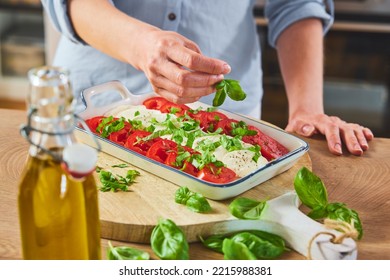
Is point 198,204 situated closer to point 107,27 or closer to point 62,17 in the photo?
point 107,27

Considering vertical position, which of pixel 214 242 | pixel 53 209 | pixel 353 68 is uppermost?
pixel 53 209

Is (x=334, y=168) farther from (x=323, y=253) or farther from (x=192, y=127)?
(x=323, y=253)

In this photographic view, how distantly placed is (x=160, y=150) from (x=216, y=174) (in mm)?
139

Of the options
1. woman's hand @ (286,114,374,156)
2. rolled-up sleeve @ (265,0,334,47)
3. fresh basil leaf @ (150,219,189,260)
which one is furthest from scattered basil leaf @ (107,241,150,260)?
rolled-up sleeve @ (265,0,334,47)

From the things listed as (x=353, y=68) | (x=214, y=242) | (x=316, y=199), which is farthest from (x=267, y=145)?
(x=353, y=68)

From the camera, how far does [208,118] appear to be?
139 centimetres

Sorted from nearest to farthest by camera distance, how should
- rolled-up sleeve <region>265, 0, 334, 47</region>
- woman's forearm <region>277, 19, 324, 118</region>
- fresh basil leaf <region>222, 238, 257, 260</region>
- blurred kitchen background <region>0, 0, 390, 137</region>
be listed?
fresh basil leaf <region>222, 238, 257, 260</region>, woman's forearm <region>277, 19, 324, 118</region>, rolled-up sleeve <region>265, 0, 334, 47</region>, blurred kitchen background <region>0, 0, 390, 137</region>

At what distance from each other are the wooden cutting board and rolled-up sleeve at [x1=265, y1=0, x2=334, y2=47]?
696mm

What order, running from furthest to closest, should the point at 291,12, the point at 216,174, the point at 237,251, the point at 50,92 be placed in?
1. the point at 291,12
2. the point at 216,174
3. the point at 237,251
4. the point at 50,92

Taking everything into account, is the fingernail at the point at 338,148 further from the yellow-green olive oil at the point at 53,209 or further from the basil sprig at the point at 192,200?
the yellow-green olive oil at the point at 53,209

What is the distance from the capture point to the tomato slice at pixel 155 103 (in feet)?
4.85

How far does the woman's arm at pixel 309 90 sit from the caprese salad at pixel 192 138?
7.5 inches

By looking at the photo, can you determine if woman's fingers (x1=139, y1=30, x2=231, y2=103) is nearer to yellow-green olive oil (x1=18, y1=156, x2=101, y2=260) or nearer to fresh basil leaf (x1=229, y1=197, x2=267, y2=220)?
fresh basil leaf (x1=229, y1=197, x2=267, y2=220)

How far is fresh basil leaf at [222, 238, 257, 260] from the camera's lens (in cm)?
93
